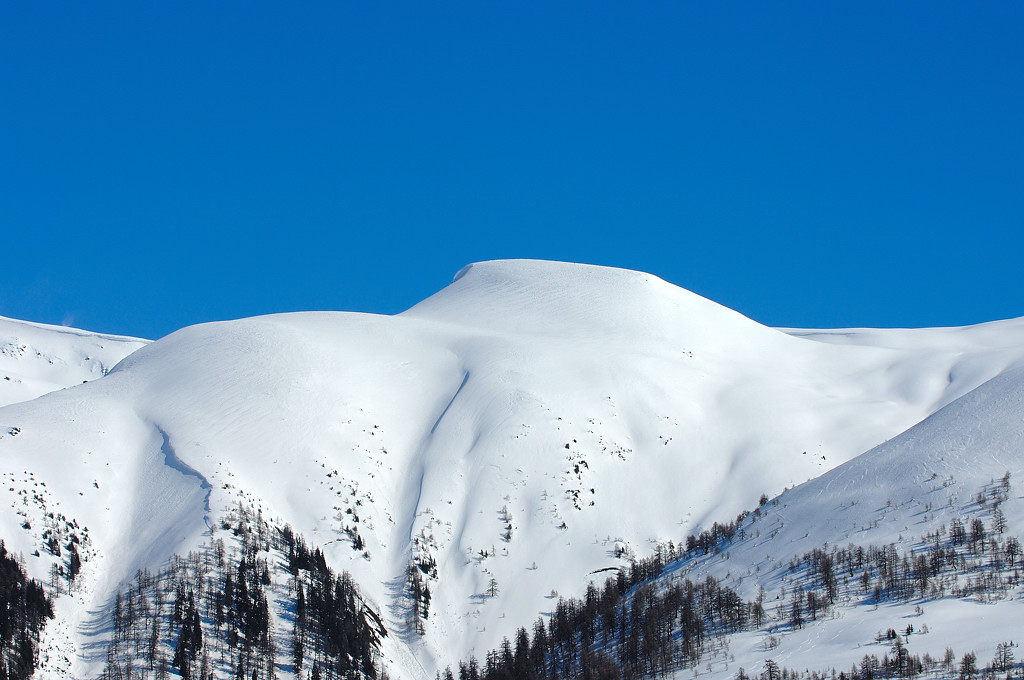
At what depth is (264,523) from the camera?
119750 mm

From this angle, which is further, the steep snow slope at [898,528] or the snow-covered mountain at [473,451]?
the snow-covered mountain at [473,451]

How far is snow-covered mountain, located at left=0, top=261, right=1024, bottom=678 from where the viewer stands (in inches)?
4318

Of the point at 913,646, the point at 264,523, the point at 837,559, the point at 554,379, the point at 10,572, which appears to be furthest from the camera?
the point at 554,379

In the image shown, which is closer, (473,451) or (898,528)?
(898,528)

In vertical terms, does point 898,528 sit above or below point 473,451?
below

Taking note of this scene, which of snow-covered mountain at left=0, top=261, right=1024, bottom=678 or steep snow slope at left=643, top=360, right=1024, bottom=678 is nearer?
steep snow slope at left=643, top=360, right=1024, bottom=678

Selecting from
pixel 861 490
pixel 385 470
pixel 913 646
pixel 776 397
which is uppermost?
pixel 776 397

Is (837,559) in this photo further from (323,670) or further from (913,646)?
(323,670)

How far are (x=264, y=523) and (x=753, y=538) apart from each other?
175 ft

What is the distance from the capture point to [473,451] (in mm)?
141500

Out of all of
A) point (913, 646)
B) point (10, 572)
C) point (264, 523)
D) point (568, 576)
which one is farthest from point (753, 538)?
point (10, 572)

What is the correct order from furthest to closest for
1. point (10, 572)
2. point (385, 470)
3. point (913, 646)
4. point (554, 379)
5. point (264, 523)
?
point (554, 379)
point (385, 470)
point (264, 523)
point (10, 572)
point (913, 646)

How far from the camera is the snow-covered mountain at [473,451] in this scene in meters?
110

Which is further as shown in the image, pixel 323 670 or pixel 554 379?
pixel 554 379
